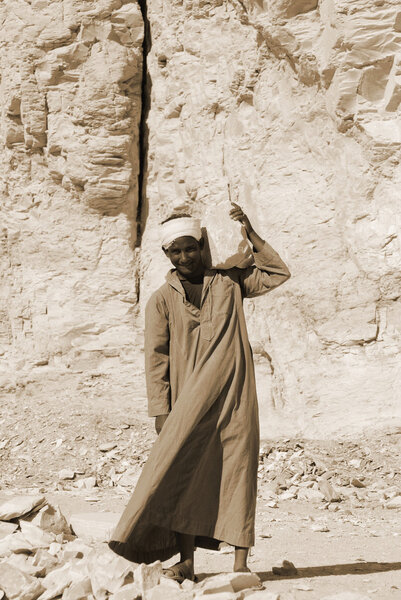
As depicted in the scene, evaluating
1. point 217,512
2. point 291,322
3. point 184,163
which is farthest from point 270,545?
point 184,163

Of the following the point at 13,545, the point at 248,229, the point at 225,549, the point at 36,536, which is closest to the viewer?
the point at 248,229

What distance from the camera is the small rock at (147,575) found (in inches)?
123

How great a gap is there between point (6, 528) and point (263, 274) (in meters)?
2.20

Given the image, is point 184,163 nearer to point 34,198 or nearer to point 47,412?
point 34,198

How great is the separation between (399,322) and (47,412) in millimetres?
4747

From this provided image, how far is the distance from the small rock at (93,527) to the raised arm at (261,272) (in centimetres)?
203

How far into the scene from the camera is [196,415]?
3434 mm

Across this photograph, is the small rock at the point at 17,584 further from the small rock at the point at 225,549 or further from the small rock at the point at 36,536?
the small rock at the point at 225,549

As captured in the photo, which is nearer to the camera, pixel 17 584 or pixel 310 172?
pixel 17 584

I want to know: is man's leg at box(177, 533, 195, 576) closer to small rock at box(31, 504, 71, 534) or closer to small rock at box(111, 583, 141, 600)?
small rock at box(111, 583, 141, 600)

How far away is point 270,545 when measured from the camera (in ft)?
15.3

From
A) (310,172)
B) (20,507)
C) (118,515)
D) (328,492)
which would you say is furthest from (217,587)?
(310,172)

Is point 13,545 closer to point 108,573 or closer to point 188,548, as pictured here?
point 108,573

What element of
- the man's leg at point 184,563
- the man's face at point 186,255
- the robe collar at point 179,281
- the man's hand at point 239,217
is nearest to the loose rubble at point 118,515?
the man's leg at point 184,563
